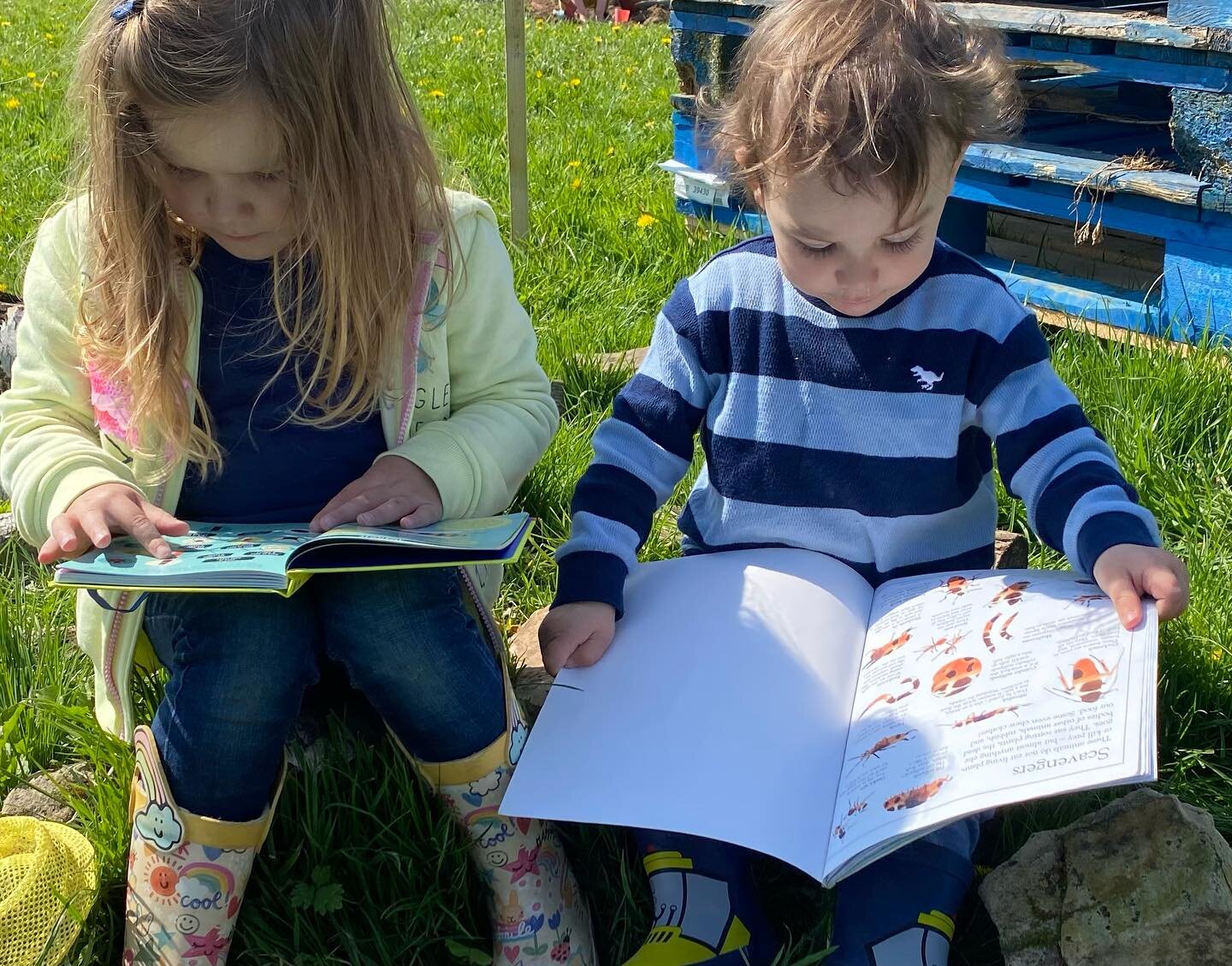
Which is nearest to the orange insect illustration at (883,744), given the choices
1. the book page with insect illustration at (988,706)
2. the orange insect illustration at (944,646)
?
the book page with insect illustration at (988,706)

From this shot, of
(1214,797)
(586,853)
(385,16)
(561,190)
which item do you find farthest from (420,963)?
(561,190)

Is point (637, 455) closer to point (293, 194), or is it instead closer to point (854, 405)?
point (854, 405)

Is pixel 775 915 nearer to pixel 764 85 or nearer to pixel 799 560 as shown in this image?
pixel 799 560

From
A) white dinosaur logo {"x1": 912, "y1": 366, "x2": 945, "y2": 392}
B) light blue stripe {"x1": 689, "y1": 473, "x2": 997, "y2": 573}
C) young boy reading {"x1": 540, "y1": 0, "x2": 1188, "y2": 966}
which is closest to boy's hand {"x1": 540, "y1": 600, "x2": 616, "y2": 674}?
young boy reading {"x1": 540, "y1": 0, "x2": 1188, "y2": 966}

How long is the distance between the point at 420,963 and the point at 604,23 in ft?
24.7

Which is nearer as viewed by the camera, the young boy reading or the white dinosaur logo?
the young boy reading

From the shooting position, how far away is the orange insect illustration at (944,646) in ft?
4.52

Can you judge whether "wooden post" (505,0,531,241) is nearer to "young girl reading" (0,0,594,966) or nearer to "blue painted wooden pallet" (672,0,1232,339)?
"blue painted wooden pallet" (672,0,1232,339)

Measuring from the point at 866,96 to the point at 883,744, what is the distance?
681 millimetres

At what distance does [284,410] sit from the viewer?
1.64 m

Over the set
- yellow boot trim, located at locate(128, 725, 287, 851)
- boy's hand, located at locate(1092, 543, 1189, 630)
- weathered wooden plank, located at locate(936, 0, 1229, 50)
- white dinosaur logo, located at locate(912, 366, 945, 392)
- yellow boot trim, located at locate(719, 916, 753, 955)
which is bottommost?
yellow boot trim, located at locate(719, 916, 753, 955)

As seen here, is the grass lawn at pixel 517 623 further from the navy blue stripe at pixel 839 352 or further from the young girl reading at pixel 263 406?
the navy blue stripe at pixel 839 352

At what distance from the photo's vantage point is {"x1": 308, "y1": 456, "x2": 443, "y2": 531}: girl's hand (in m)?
1.46

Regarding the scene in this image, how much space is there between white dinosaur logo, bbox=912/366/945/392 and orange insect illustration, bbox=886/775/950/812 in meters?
0.57
